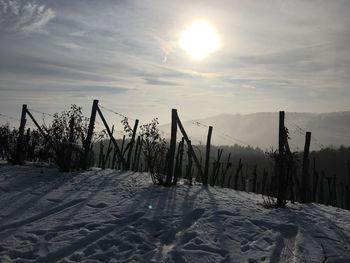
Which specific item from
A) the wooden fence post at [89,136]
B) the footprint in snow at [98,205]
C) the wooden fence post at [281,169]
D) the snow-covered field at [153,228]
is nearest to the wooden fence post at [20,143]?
the wooden fence post at [89,136]

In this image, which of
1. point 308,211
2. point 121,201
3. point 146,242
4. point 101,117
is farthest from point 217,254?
point 101,117

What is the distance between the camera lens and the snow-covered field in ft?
17.1

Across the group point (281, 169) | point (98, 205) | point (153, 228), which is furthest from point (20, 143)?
point (281, 169)

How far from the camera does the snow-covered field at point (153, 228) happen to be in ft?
17.1

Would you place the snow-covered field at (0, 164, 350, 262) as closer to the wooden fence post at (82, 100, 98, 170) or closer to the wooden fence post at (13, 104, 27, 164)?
the wooden fence post at (82, 100, 98, 170)

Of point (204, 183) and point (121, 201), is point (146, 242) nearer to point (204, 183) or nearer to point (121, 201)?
point (121, 201)

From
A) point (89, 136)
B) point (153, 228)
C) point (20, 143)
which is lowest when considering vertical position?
point (153, 228)

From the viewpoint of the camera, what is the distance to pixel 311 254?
5.42 m

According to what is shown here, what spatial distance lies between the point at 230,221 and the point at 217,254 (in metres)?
1.48

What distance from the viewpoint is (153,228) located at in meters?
6.20

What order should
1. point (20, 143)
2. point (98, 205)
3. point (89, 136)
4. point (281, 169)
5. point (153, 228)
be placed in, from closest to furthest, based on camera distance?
point (153, 228) < point (98, 205) < point (281, 169) < point (89, 136) < point (20, 143)

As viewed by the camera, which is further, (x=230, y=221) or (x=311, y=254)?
(x=230, y=221)

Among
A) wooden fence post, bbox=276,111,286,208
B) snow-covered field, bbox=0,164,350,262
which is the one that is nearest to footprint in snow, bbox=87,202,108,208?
snow-covered field, bbox=0,164,350,262

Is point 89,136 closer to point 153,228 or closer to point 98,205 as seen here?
point 98,205
